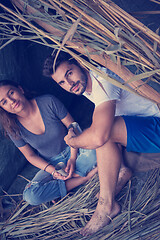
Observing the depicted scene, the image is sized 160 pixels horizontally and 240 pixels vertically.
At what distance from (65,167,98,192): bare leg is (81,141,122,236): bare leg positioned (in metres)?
0.43

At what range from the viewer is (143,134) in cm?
147

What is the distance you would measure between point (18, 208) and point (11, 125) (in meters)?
0.71

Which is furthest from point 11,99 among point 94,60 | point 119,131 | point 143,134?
point 143,134

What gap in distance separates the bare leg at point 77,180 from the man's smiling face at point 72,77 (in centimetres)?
76

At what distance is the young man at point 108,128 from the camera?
141 centimetres

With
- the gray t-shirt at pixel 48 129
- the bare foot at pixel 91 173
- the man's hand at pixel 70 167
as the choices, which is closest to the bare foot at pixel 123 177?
the bare foot at pixel 91 173

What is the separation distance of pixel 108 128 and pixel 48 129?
67 centimetres

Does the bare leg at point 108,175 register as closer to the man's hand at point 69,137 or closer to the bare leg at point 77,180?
the man's hand at point 69,137

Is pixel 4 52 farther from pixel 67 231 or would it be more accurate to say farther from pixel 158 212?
pixel 158 212

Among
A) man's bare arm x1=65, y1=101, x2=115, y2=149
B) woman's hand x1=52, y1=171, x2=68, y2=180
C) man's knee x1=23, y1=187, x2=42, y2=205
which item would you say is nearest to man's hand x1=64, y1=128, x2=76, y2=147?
man's bare arm x1=65, y1=101, x2=115, y2=149

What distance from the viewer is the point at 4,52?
193 centimetres

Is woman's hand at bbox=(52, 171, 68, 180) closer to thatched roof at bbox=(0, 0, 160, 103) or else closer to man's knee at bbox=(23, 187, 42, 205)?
man's knee at bbox=(23, 187, 42, 205)

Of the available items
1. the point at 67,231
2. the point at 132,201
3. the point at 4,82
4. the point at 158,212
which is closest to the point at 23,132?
the point at 4,82

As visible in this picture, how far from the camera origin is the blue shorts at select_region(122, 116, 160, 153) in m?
1.47
